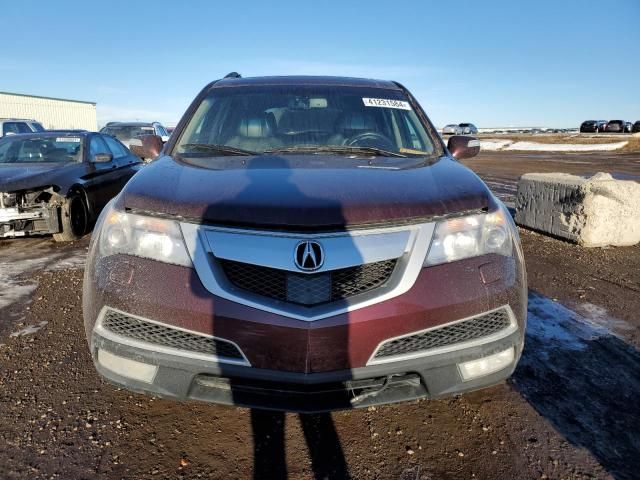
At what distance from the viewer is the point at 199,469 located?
78.2 inches

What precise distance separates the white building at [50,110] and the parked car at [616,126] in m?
52.2

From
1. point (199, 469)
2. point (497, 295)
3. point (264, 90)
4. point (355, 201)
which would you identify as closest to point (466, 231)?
point (497, 295)

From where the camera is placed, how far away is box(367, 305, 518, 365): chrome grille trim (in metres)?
1.79

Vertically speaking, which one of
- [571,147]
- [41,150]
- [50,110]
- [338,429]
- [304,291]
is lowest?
[338,429]

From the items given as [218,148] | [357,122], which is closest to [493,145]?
[357,122]

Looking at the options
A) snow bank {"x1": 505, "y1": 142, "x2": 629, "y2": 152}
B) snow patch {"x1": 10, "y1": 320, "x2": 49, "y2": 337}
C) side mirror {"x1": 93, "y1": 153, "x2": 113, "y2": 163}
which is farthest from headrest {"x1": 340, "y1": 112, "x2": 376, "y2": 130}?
snow bank {"x1": 505, "y1": 142, "x2": 629, "y2": 152}

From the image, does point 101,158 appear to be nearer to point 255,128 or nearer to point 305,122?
point 255,128

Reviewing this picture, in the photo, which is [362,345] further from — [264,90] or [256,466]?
[264,90]

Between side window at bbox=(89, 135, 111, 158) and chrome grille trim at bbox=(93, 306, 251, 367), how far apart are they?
236 inches

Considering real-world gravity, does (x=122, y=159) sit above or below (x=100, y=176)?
above

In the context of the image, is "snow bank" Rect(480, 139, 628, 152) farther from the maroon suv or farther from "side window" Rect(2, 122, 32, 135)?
the maroon suv

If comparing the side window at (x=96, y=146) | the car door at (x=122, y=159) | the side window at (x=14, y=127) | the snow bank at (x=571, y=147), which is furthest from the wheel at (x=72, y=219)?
the snow bank at (x=571, y=147)

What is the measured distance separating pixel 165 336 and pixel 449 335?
1124mm

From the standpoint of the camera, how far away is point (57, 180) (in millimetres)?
6027
